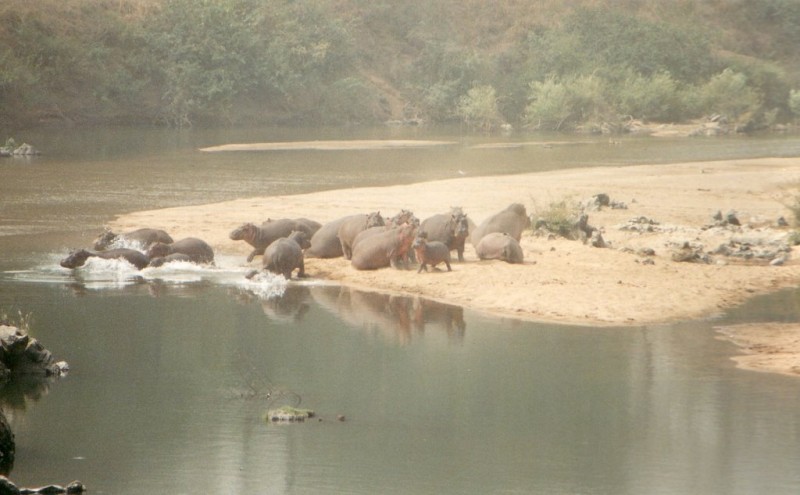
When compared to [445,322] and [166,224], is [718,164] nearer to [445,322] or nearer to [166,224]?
[166,224]

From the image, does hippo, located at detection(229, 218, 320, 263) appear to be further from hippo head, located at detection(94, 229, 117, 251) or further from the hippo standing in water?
hippo head, located at detection(94, 229, 117, 251)

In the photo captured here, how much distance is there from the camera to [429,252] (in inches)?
610

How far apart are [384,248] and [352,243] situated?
2.78 feet

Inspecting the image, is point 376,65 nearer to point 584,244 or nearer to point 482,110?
point 482,110

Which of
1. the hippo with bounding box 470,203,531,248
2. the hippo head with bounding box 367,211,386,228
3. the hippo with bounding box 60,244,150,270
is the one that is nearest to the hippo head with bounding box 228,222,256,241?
the hippo with bounding box 60,244,150,270

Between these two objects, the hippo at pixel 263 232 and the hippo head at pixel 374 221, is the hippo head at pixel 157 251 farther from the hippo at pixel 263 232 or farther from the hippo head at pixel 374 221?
the hippo head at pixel 374 221

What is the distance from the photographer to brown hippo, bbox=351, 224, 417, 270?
51.3ft

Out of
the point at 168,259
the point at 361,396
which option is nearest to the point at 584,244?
the point at 168,259

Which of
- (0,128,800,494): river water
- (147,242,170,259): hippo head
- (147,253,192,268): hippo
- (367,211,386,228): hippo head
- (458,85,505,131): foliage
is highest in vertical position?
(458,85,505,131): foliage

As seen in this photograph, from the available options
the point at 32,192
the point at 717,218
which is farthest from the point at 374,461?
the point at 32,192

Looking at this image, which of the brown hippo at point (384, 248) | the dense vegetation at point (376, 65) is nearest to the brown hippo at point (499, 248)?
the brown hippo at point (384, 248)

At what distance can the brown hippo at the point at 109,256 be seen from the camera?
51.1 feet

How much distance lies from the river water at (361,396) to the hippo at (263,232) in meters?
0.35

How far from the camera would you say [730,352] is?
1213 cm
